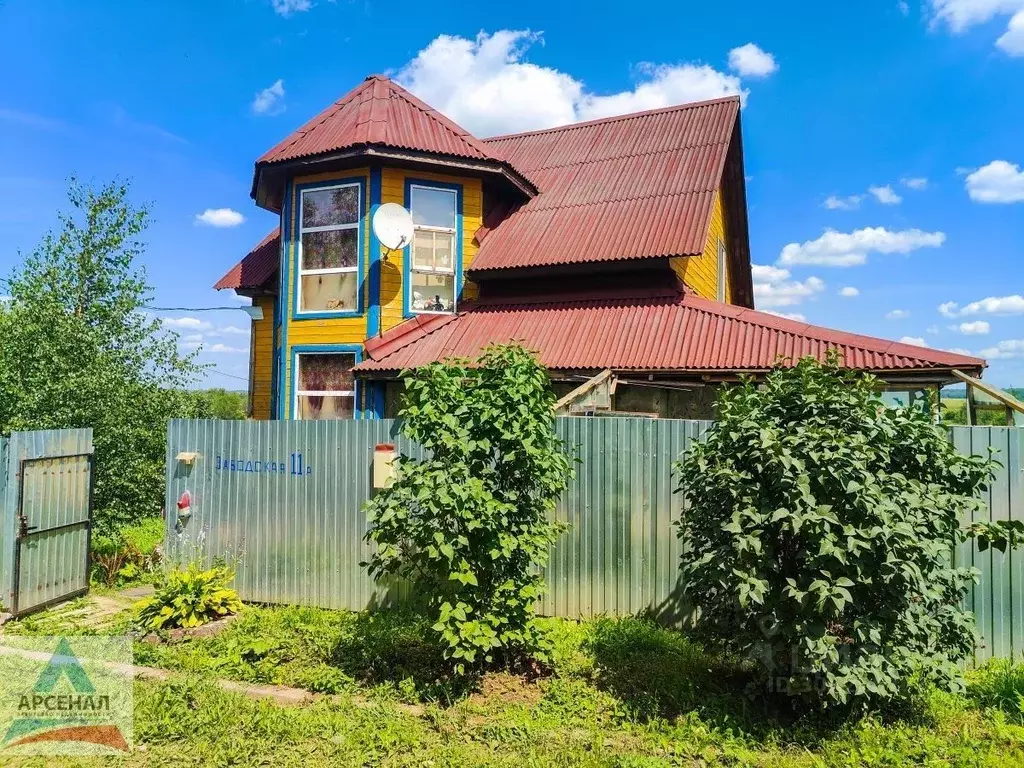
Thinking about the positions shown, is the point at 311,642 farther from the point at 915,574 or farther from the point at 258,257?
the point at 258,257

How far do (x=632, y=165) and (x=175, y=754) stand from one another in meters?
11.4

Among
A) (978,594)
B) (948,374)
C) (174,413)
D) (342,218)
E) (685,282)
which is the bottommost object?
(978,594)

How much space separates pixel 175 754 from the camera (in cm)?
367

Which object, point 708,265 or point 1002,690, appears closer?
point 1002,690

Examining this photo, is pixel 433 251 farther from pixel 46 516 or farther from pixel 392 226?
pixel 46 516

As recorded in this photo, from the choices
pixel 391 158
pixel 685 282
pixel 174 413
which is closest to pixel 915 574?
pixel 685 282

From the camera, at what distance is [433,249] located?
10.3 meters

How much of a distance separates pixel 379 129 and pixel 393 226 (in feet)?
5.60

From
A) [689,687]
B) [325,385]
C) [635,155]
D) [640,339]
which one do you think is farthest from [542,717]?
[635,155]

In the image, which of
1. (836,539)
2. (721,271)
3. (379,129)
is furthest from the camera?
(721,271)

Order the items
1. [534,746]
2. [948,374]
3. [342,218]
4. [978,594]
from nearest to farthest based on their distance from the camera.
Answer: [534,746]
[978,594]
[948,374]
[342,218]

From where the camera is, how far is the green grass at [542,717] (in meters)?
3.50

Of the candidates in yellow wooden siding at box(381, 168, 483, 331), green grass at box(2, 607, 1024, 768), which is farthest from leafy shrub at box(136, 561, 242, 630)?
yellow wooden siding at box(381, 168, 483, 331)

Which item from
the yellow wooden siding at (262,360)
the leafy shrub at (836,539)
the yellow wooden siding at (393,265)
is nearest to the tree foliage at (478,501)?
the leafy shrub at (836,539)
